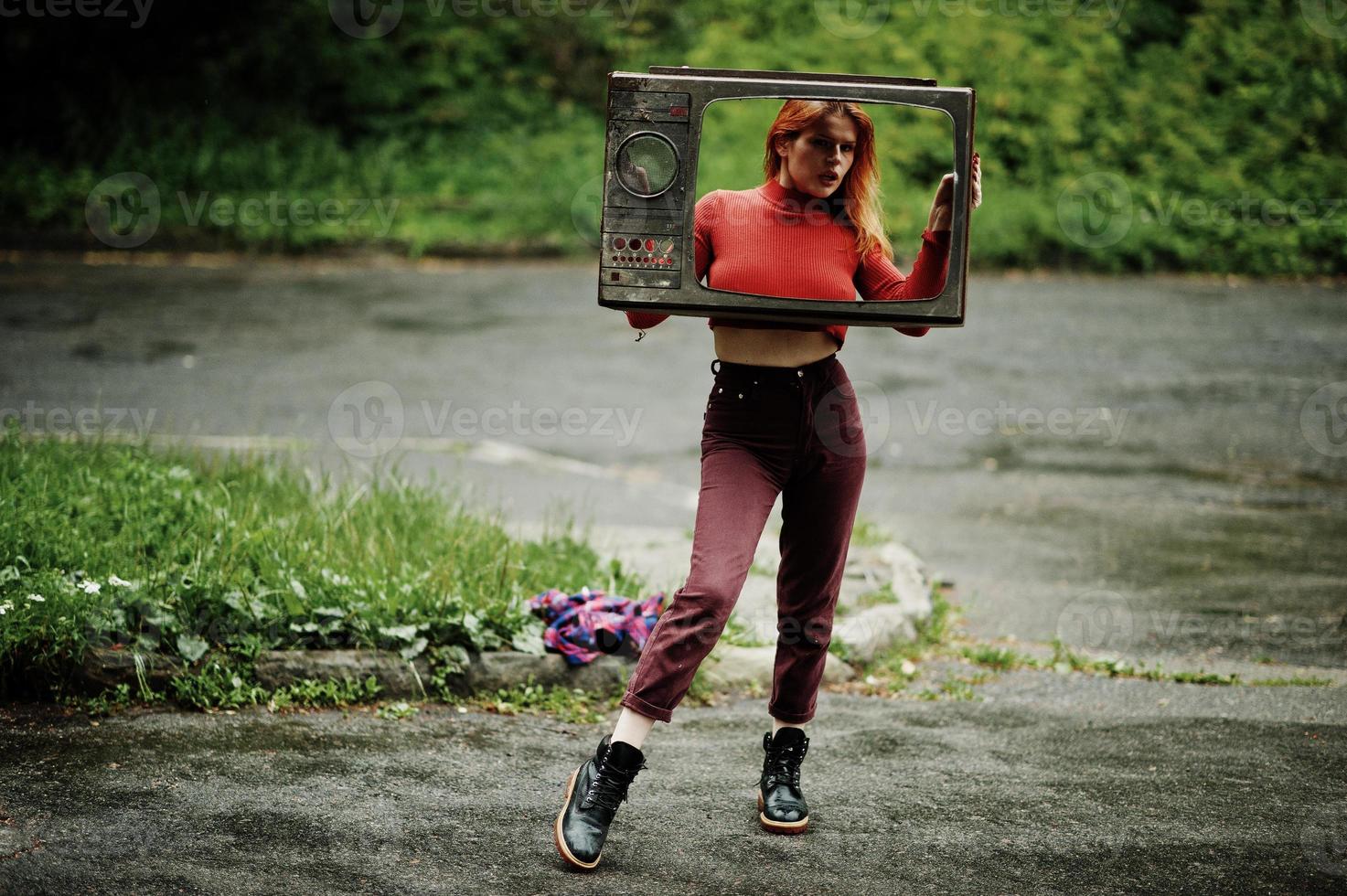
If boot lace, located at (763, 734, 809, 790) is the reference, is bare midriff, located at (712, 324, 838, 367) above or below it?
above

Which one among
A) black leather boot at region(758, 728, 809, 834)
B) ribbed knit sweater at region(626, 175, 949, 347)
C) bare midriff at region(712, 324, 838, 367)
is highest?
ribbed knit sweater at region(626, 175, 949, 347)

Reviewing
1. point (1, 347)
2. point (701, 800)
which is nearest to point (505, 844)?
point (701, 800)

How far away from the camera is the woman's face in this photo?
354cm

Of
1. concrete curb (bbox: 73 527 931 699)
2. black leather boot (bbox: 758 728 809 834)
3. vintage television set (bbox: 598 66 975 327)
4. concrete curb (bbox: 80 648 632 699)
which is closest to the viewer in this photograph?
vintage television set (bbox: 598 66 975 327)

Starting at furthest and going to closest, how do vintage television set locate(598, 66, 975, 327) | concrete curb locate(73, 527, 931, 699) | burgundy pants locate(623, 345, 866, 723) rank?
concrete curb locate(73, 527, 931, 699) → burgundy pants locate(623, 345, 866, 723) → vintage television set locate(598, 66, 975, 327)

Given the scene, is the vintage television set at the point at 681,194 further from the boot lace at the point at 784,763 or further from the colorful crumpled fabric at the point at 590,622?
the colorful crumpled fabric at the point at 590,622

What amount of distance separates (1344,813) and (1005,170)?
12784 mm

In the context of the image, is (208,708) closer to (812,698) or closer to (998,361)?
(812,698)

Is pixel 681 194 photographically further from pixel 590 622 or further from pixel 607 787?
pixel 590 622

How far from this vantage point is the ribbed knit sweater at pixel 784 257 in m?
3.51

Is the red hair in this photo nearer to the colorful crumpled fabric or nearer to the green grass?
the colorful crumpled fabric

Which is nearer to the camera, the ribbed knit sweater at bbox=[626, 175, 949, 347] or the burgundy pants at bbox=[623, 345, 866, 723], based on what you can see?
the ribbed knit sweater at bbox=[626, 175, 949, 347]

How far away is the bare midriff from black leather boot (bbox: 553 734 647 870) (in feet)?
3.55

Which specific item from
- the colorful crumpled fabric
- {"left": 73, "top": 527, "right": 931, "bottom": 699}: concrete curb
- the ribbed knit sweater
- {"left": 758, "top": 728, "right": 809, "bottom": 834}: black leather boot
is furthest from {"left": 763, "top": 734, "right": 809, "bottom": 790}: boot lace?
the ribbed knit sweater
